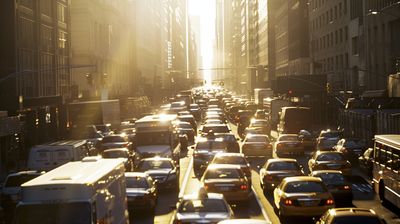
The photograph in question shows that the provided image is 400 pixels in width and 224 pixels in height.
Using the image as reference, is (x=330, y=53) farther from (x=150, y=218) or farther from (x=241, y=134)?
(x=150, y=218)

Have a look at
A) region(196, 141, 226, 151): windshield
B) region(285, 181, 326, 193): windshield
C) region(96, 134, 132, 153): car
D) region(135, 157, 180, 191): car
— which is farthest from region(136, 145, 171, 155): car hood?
region(285, 181, 326, 193): windshield

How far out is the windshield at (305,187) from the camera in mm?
22297

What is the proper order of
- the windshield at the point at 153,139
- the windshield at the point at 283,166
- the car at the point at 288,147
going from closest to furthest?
the windshield at the point at 283,166 → the windshield at the point at 153,139 → the car at the point at 288,147

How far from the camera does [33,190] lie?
14.1 meters

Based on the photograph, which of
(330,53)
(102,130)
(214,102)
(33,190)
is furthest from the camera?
(214,102)

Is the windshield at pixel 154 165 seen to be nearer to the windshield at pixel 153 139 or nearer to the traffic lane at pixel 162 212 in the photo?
the traffic lane at pixel 162 212

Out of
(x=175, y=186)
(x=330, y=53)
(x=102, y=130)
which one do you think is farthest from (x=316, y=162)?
(x=330, y=53)

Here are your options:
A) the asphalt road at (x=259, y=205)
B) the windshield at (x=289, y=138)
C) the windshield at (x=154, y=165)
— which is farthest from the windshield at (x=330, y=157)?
the windshield at (x=289, y=138)

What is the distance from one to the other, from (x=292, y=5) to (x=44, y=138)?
7986cm

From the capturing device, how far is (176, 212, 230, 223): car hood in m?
18.0

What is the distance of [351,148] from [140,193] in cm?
2019

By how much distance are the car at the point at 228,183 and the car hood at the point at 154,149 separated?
10.1 metres

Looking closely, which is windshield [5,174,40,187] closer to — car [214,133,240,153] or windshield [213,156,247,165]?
windshield [213,156,247,165]

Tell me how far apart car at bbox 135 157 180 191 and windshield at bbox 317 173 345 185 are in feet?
22.5
